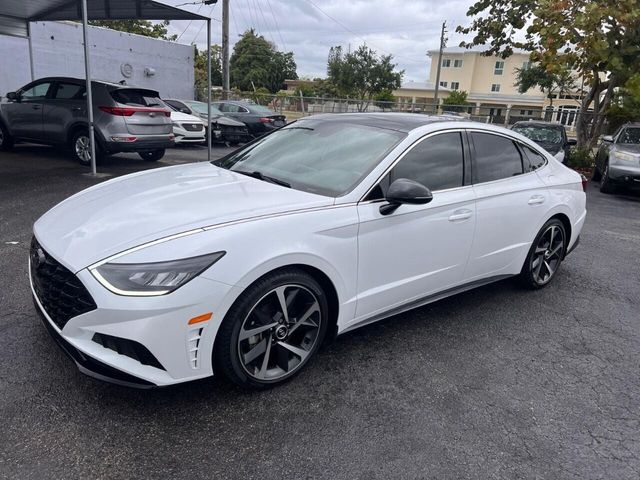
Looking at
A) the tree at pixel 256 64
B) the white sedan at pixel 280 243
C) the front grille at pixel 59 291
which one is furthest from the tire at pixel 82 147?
the tree at pixel 256 64

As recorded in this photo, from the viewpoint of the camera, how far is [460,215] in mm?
3527

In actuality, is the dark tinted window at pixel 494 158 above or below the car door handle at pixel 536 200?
above

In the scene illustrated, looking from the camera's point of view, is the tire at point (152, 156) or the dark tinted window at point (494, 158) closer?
the dark tinted window at point (494, 158)

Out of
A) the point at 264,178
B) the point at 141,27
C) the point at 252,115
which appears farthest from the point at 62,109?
the point at 141,27

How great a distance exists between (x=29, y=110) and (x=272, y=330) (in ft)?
31.0

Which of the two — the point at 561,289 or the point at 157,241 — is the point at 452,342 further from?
the point at 157,241

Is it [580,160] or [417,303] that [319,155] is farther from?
[580,160]

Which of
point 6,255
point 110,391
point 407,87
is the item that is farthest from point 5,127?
point 407,87

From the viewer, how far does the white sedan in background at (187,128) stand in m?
13.4

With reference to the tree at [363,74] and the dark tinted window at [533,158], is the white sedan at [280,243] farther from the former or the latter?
the tree at [363,74]

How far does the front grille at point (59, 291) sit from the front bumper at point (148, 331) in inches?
1.4

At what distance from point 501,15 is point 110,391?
55.4ft

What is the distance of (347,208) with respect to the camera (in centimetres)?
293

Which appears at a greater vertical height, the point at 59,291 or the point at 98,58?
the point at 98,58
